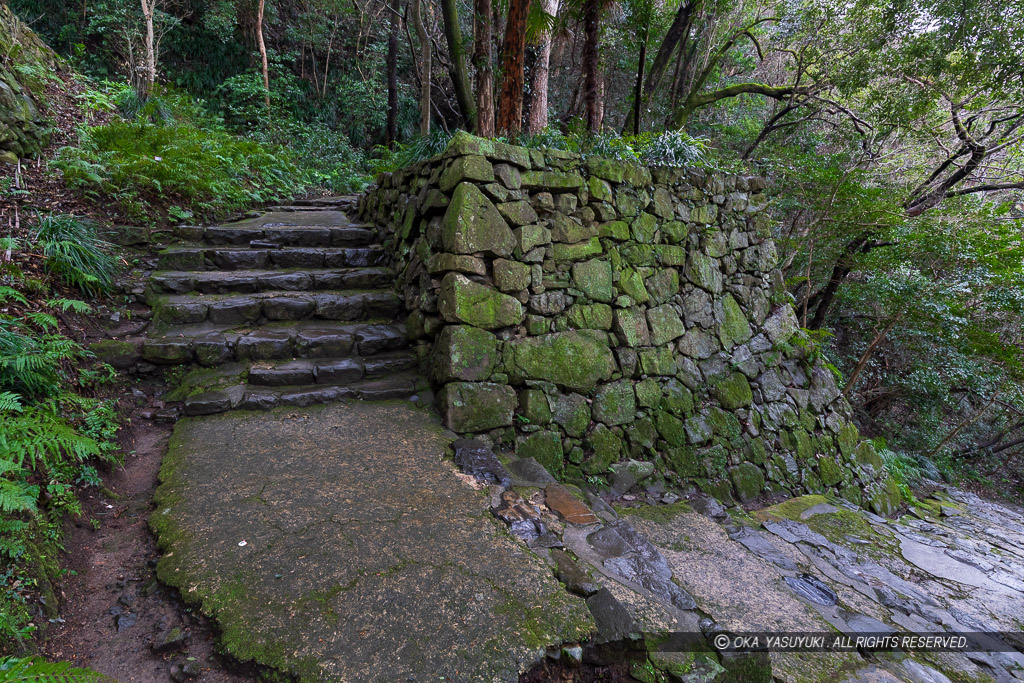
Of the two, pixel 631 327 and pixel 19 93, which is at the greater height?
pixel 19 93

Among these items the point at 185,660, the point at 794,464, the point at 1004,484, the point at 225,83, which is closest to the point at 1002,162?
the point at 1004,484

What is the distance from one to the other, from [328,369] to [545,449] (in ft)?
5.66

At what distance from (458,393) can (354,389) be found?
79cm

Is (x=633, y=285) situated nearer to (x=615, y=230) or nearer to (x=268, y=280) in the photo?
(x=615, y=230)

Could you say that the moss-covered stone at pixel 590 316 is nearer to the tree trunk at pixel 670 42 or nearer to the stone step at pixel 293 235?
the stone step at pixel 293 235

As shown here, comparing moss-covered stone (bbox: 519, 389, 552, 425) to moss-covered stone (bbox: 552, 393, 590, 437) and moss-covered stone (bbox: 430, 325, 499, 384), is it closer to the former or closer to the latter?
moss-covered stone (bbox: 552, 393, 590, 437)

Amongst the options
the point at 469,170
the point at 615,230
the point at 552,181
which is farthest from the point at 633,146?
the point at 469,170

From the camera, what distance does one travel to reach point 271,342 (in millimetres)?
3420

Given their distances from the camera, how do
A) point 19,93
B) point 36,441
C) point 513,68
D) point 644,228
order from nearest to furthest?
point 36,441 → point 513,68 → point 644,228 → point 19,93

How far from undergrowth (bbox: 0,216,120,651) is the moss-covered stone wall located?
1375 millimetres

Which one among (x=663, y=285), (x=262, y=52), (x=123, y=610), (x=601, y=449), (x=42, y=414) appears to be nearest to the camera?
(x=123, y=610)

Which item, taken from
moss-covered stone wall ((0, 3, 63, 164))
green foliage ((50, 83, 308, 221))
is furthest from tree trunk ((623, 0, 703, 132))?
moss-covered stone wall ((0, 3, 63, 164))

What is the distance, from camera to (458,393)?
3.17 m

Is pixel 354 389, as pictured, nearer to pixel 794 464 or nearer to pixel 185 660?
pixel 185 660
